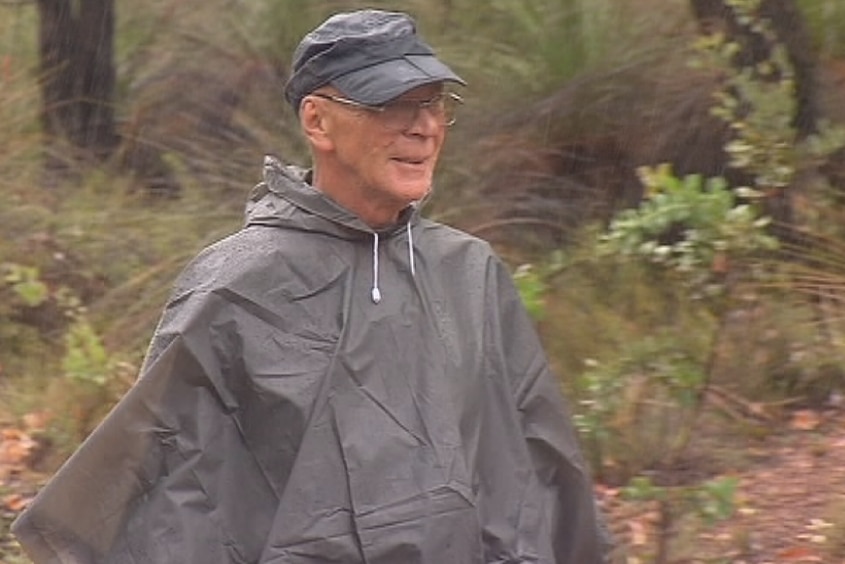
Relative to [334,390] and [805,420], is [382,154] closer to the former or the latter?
[334,390]

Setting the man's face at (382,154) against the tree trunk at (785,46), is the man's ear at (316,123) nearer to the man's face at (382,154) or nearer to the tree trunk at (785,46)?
the man's face at (382,154)

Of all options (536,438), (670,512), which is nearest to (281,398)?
(536,438)

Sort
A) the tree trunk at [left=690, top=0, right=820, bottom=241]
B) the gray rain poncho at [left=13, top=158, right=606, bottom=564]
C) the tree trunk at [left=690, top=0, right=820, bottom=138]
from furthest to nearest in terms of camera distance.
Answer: the tree trunk at [left=690, top=0, right=820, bottom=138]
the tree trunk at [left=690, top=0, right=820, bottom=241]
the gray rain poncho at [left=13, top=158, right=606, bottom=564]

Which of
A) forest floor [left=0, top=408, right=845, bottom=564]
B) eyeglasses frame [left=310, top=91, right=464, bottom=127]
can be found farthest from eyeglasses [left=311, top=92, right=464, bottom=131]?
forest floor [left=0, top=408, right=845, bottom=564]

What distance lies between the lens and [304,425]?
3018mm

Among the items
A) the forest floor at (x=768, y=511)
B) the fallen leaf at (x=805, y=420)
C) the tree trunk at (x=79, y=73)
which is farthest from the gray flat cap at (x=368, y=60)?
Answer: the tree trunk at (x=79, y=73)

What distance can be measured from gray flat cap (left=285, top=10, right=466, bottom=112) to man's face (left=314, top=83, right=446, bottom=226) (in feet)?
0.14

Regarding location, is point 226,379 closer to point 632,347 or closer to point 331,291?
point 331,291

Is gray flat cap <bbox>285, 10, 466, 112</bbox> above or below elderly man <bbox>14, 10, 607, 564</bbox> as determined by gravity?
above

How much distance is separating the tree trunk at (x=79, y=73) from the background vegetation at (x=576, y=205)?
156 mm

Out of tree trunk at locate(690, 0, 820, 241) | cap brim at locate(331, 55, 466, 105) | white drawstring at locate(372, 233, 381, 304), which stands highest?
cap brim at locate(331, 55, 466, 105)

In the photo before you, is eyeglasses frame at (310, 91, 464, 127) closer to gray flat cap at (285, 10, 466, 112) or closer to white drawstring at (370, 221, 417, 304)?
gray flat cap at (285, 10, 466, 112)

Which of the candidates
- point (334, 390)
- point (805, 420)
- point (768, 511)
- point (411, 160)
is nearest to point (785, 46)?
point (805, 420)

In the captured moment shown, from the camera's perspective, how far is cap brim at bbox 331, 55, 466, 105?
3.07 m
